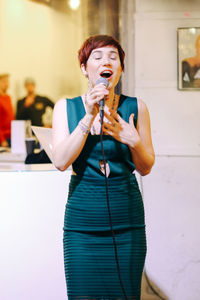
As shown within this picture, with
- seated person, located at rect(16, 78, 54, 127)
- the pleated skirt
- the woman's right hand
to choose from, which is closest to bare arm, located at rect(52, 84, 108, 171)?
the woman's right hand

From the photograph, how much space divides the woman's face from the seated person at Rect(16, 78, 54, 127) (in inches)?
207

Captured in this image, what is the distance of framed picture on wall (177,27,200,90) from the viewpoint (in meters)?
2.56

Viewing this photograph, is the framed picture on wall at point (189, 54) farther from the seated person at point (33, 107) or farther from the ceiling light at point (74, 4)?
the ceiling light at point (74, 4)

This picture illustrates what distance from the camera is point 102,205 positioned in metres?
1.20

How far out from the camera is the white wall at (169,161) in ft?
8.49

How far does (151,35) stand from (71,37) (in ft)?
14.8

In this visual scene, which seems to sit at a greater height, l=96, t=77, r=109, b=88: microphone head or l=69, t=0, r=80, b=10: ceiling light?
l=69, t=0, r=80, b=10: ceiling light

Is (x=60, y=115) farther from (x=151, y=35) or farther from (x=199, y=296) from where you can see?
(x=199, y=296)

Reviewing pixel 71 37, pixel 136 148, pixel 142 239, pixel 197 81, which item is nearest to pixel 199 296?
pixel 197 81

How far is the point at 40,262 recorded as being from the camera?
1913 millimetres

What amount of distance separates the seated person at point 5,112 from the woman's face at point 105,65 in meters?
5.35

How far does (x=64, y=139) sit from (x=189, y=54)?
166 cm

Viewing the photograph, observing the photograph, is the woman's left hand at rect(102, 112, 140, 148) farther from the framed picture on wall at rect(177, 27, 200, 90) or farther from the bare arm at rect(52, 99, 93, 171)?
the framed picture on wall at rect(177, 27, 200, 90)

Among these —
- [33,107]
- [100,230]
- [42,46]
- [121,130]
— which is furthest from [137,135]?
[42,46]
